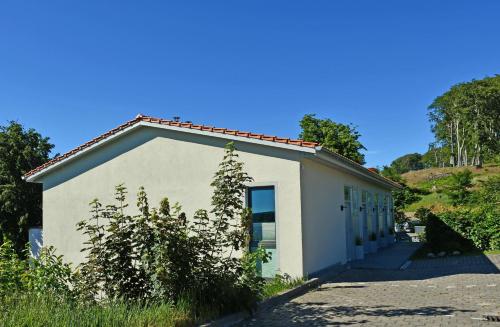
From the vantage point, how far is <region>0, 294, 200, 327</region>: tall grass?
538 centimetres

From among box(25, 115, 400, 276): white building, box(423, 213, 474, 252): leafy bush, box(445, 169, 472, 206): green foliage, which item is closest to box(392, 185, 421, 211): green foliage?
box(445, 169, 472, 206): green foliage

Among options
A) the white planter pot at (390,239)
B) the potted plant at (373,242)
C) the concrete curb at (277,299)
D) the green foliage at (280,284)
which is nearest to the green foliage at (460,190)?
the white planter pot at (390,239)

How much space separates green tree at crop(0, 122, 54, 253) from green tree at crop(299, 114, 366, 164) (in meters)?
17.8

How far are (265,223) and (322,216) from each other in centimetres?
199

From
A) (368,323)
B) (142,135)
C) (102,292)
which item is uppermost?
(142,135)

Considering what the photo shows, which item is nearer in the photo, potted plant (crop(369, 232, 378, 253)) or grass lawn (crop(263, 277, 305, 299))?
grass lawn (crop(263, 277, 305, 299))

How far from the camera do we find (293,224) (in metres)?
11.4

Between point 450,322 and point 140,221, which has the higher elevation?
point 140,221

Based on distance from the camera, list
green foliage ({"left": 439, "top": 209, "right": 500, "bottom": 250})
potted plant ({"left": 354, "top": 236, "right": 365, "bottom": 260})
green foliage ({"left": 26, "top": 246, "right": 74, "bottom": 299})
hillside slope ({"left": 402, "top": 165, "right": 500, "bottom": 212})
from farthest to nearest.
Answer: hillside slope ({"left": 402, "top": 165, "right": 500, "bottom": 212})
green foliage ({"left": 439, "top": 209, "right": 500, "bottom": 250})
potted plant ({"left": 354, "top": 236, "right": 365, "bottom": 260})
green foliage ({"left": 26, "top": 246, "right": 74, "bottom": 299})

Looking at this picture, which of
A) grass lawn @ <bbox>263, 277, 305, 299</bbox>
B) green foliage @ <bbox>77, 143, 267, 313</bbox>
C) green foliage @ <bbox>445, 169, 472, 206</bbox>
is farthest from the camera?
green foliage @ <bbox>445, 169, 472, 206</bbox>

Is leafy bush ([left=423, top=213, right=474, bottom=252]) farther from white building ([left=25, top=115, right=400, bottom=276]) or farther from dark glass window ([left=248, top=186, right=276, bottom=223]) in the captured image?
dark glass window ([left=248, top=186, right=276, bottom=223])

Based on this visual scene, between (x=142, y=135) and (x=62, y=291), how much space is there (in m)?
7.22

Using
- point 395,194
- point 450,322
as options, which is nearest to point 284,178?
point 450,322

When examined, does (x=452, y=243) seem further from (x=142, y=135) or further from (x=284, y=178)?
(x=142, y=135)
